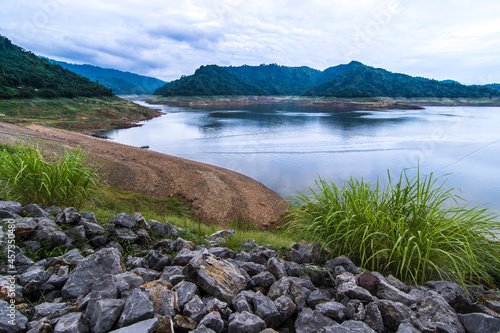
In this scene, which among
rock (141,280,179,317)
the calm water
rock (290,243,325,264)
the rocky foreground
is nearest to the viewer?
the rocky foreground

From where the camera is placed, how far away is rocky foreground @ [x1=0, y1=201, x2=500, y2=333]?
2.26 metres

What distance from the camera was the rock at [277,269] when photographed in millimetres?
3297

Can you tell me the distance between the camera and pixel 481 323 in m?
2.46

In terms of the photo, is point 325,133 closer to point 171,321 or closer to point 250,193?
point 250,193

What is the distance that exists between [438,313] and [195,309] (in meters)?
2.35

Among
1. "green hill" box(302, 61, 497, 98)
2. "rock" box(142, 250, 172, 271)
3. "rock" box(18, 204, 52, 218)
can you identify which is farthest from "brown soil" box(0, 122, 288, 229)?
"green hill" box(302, 61, 497, 98)

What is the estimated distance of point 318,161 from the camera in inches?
1081

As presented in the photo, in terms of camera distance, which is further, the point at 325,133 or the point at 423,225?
the point at 325,133

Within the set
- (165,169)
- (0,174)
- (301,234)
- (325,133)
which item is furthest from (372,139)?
(0,174)

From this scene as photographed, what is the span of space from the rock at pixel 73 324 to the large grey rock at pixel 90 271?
1.46 feet

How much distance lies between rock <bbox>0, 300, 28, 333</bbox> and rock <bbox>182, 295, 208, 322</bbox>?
1.30 meters

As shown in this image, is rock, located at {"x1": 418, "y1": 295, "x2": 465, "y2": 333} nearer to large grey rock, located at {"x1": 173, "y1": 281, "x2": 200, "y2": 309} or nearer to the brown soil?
large grey rock, located at {"x1": 173, "y1": 281, "x2": 200, "y2": 309}

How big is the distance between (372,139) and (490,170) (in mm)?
17707

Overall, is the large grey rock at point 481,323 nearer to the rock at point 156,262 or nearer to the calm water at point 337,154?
the rock at point 156,262
